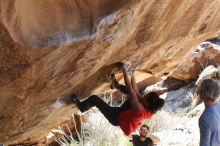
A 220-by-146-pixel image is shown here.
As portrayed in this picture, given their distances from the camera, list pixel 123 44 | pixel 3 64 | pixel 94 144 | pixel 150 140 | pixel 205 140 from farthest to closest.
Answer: pixel 94 144 < pixel 150 140 < pixel 123 44 < pixel 205 140 < pixel 3 64

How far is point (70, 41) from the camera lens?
397 centimetres

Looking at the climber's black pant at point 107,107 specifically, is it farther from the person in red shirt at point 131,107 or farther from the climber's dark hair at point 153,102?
the climber's dark hair at point 153,102

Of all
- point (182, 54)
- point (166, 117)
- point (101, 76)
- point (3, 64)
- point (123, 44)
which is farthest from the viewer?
point (166, 117)

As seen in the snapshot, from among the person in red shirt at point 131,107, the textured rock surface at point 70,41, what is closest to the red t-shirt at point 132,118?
the person in red shirt at point 131,107

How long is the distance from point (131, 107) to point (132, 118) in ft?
0.47

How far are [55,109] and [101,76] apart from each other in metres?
0.59

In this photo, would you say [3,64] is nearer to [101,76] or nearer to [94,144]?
[101,76]

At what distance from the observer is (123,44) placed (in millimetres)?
4684

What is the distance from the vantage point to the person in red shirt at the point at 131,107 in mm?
4988

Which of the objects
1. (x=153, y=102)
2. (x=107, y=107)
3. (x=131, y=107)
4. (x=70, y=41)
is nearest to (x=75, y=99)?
(x=107, y=107)

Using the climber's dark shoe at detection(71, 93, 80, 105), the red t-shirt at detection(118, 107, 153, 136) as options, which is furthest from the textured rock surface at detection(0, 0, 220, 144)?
the red t-shirt at detection(118, 107, 153, 136)

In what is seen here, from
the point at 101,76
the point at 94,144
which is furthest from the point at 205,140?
the point at 94,144

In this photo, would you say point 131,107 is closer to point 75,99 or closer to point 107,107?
point 107,107

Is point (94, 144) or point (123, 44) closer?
point (123, 44)
